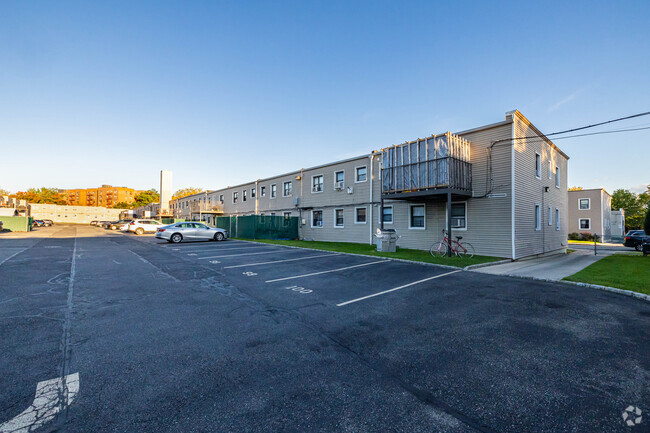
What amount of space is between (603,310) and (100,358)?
8201 millimetres

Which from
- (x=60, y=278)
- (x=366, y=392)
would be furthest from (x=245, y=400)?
(x=60, y=278)

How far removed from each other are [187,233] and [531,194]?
21.6 meters

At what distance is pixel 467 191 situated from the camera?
1405 cm

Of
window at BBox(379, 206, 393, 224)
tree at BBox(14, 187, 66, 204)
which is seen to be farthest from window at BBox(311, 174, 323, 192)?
tree at BBox(14, 187, 66, 204)

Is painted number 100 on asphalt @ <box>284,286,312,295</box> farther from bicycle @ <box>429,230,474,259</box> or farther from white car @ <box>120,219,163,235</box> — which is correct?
white car @ <box>120,219,163,235</box>

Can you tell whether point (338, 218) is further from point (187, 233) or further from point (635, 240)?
point (635, 240)

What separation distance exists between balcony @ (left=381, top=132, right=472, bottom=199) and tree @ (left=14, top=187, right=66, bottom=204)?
11453 centimetres

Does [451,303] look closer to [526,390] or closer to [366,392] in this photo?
[526,390]

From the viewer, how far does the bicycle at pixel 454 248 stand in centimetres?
1363

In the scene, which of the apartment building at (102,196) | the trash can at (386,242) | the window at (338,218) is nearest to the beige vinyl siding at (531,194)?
the trash can at (386,242)

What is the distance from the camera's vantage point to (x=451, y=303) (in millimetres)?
6051

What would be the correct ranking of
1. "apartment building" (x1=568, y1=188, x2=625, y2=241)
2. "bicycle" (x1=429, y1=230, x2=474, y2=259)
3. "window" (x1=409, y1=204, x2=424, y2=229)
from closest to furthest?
1. "bicycle" (x1=429, y1=230, x2=474, y2=259)
2. "window" (x1=409, y1=204, x2=424, y2=229)
3. "apartment building" (x1=568, y1=188, x2=625, y2=241)

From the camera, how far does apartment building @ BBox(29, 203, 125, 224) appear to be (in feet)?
236

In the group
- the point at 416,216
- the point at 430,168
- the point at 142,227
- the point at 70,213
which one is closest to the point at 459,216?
the point at 416,216
